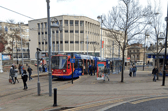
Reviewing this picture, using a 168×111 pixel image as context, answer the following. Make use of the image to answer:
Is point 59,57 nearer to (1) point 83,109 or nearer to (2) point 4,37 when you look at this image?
(1) point 83,109

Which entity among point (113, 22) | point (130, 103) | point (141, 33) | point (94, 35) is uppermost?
point (94, 35)

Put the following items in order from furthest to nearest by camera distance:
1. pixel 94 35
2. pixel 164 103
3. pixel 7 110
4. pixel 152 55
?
1. pixel 94 35
2. pixel 152 55
3. pixel 164 103
4. pixel 7 110

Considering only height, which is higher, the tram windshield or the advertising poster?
the tram windshield

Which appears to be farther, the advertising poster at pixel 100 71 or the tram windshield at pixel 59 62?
the tram windshield at pixel 59 62

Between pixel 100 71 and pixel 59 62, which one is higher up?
pixel 59 62

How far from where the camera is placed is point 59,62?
17.1 metres

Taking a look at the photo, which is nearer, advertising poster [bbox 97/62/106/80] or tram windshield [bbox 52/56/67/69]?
advertising poster [bbox 97/62/106/80]

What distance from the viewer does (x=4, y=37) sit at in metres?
37.7

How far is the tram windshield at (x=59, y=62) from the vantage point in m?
16.9

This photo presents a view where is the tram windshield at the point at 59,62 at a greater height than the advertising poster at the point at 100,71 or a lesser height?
→ greater

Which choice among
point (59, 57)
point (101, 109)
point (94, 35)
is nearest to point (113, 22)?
point (59, 57)

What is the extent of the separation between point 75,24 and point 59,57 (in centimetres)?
3529

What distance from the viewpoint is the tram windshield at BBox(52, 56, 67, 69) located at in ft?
55.6

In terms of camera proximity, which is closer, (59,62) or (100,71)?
(100,71)
